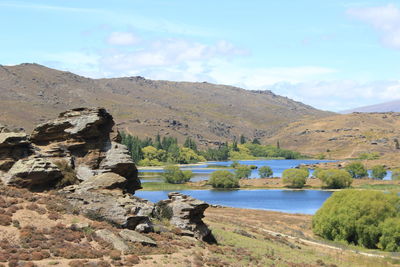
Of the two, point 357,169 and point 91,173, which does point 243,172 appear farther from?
point 91,173

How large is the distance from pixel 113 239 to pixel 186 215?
36.6ft

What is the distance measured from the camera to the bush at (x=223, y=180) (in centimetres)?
16900

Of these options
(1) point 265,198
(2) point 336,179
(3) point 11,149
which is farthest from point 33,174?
(2) point 336,179

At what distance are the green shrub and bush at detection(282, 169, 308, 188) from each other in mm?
135984

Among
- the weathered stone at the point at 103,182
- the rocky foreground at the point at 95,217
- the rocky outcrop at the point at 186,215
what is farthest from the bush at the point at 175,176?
the weathered stone at the point at 103,182

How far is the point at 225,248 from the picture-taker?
135ft

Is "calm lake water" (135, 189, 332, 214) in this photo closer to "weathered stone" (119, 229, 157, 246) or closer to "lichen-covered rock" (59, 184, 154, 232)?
"lichen-covered rock" (59, 184, 154, 232)

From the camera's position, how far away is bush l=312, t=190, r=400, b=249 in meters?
65.9

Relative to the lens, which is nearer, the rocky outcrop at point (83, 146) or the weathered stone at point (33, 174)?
the weathered stone at point (33, 174)

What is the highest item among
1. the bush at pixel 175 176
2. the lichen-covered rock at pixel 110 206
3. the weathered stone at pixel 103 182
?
the weathered stone at pixel 103 182

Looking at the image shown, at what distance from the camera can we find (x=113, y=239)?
31406 millimetres

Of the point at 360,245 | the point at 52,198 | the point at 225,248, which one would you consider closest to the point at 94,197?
the point at 52,198

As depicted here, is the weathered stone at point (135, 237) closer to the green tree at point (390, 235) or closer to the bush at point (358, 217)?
the green tree at point (390, 235)

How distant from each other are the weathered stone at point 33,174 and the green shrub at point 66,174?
0.52 metres
